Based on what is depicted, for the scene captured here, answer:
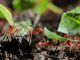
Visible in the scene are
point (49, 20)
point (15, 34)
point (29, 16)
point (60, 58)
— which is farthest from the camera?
point (49, 20)

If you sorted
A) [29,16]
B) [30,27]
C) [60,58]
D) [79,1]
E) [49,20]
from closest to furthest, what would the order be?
[60,58], [30,27], [29,16], [49,20], [79,1]

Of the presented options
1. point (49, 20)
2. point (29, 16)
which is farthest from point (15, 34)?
point (49, 20)

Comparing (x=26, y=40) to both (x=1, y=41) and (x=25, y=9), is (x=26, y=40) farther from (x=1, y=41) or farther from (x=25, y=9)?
(x=25, y=9)

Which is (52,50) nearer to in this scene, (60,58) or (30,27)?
(60,58)

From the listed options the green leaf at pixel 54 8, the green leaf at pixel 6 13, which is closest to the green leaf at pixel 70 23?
the green leaf at pixel 6 13

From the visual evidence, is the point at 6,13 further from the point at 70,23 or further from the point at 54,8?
the point at 54,8

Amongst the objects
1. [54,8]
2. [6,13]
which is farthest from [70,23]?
[54,8]

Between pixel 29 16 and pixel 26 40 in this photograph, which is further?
pixel 29 16

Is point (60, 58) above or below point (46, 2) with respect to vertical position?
below
